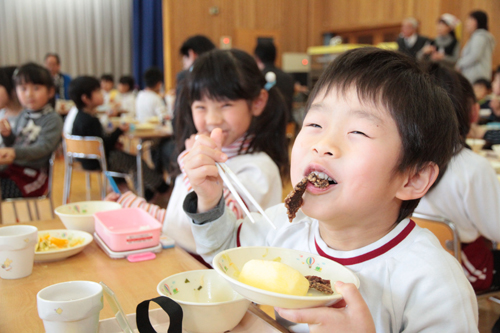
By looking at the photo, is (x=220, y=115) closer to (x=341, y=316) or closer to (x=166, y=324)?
(x=166, y=324)

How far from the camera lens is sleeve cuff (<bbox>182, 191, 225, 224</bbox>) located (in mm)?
1050

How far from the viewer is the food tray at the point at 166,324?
792mm

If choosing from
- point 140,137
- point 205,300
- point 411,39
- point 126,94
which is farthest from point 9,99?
point 411,39

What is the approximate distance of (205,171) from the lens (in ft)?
3.27

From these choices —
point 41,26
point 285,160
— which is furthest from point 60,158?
point 285,160

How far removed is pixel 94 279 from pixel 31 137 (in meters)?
2.56

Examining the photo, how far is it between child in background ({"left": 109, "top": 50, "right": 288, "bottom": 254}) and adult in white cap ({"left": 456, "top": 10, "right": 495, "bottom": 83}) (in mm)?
5296

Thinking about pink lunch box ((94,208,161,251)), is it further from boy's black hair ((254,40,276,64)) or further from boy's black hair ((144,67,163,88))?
boy's black hair ((144,67,163,88))

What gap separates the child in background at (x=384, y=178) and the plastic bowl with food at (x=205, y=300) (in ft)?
0.72

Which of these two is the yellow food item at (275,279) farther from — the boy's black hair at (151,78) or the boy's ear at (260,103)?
the boy's black hair at (151,78)

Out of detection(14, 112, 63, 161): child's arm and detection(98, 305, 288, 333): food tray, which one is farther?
detection(14, 112, 63, 161): child's arm

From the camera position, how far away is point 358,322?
2.16ft

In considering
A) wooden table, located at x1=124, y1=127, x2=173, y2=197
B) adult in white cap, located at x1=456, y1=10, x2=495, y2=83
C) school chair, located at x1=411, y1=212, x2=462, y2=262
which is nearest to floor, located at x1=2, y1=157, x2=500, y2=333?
school chair, located at x1=411, y1=212, x2=462, y2=262

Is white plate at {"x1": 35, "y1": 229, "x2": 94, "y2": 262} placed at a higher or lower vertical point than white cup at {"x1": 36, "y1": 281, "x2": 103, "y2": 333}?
lower
